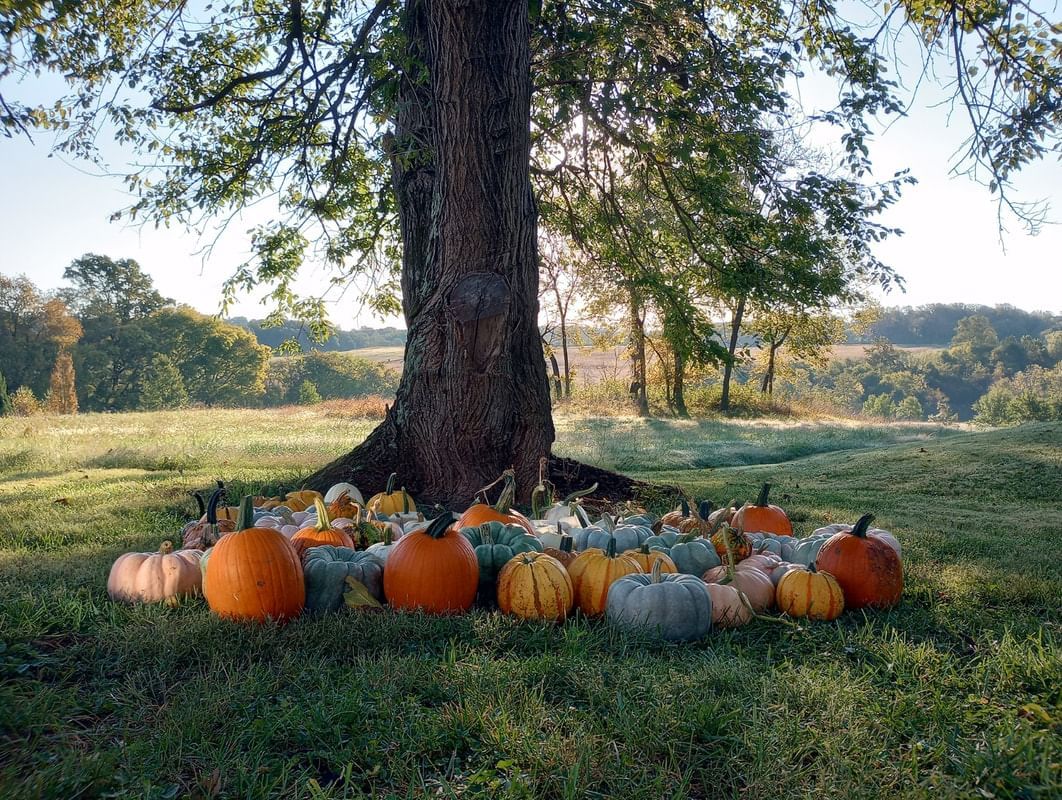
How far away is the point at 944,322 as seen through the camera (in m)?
123

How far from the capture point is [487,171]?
6414mm

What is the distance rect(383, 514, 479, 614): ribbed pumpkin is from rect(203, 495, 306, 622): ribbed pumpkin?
0.44 meters

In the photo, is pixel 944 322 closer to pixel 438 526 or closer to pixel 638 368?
pixel 638 368

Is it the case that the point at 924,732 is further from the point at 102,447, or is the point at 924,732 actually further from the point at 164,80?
the point at 102,447

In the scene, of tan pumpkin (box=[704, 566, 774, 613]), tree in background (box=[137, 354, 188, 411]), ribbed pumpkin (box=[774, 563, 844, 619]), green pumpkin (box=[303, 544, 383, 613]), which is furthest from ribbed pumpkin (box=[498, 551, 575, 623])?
tree in background (box=[137, 354, 188, 411])

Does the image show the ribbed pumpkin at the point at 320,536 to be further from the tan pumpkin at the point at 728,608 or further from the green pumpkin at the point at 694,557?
the tan pumpkin at the point at 728,608

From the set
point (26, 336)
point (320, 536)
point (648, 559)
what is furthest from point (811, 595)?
point (26, 336)

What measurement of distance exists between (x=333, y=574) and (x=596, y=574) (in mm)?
1240

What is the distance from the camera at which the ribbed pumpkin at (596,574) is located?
3.52m

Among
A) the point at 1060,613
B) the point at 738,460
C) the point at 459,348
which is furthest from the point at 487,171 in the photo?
the point at 738,460

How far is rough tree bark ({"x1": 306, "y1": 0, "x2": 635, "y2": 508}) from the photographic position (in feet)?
20.9

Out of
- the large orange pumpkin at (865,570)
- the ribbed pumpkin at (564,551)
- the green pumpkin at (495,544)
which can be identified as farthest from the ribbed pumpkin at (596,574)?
the large orange pumpkin at (865,570)

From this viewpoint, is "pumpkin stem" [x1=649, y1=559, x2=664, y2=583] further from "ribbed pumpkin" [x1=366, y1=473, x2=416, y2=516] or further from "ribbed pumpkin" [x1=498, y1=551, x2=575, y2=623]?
"ribbed pumpkin" [x1=366, y1=473, x2=416, y2=516]

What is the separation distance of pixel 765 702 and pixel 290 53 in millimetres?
8044
